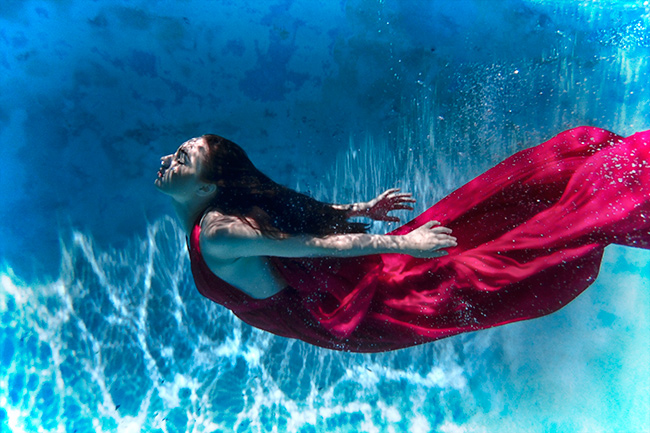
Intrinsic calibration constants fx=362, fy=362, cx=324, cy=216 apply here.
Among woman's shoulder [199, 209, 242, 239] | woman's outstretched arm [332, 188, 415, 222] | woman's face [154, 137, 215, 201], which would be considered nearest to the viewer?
woman's shoulder [199, 209, 242, 239]

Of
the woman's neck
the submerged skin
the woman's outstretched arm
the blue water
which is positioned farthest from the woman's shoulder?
the blue water

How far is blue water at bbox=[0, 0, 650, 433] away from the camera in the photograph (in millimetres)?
2912

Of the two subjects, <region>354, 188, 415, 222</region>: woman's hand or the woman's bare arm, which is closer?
the woman's bare arm

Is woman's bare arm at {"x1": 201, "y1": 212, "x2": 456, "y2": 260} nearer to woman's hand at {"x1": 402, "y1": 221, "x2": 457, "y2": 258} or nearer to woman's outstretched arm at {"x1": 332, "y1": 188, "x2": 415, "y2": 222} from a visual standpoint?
woman's hand at {"x1": 402, "y1": 221, "x2": 457, "y2": 258}

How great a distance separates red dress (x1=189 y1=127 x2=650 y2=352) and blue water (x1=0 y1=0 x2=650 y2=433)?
127 centimetres

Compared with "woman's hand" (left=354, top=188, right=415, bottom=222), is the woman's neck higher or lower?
lower

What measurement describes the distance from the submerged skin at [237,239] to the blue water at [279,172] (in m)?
1.74

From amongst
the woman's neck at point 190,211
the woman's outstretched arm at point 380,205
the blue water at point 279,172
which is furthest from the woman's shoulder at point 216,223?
the blue water at point 279,172

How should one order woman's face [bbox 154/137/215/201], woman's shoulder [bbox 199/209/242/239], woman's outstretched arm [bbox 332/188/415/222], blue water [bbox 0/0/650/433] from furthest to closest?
blue water [bbox 0/0/650/433]
woman's outstretched arm [bbox 332/188/415/222]
woman's face [bbox 154/137/215/201]
woman's shoulder [bbox 199/209/242/239]

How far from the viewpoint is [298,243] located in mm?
1510

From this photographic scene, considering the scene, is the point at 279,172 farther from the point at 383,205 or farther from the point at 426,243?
the point at 426,243

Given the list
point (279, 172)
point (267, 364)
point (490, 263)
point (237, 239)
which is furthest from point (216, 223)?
point (267, 364)

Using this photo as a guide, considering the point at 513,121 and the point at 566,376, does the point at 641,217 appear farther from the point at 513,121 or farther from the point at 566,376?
the point at 566,376

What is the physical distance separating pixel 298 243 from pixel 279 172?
78.6 inches
